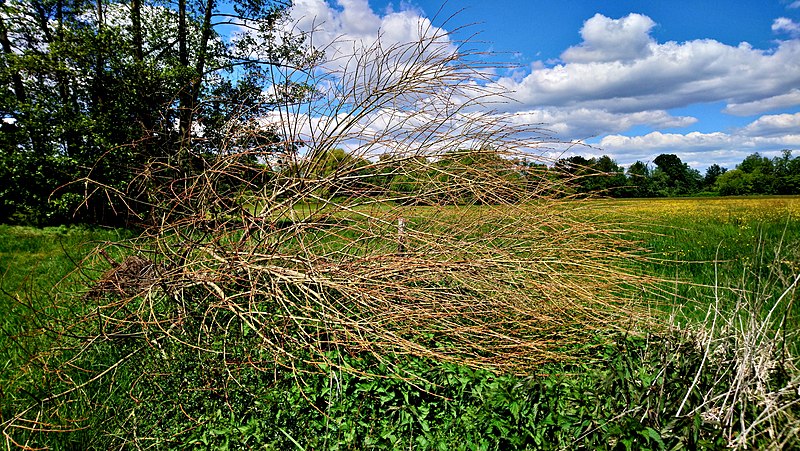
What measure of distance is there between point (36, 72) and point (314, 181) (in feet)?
41.5

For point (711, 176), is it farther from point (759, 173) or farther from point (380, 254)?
point (380, 254)

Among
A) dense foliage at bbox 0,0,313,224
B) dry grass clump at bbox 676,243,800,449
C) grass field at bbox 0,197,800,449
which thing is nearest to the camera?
dry grass clump at bbox 676,243,800,449

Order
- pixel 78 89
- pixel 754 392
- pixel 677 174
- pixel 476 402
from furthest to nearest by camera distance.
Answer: pixel 677 174 → pixel 78 89 → pixel 476 402 → pixel 754 392

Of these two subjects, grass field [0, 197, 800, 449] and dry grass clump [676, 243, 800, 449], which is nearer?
dry grass clump [676, 243, 800, 449]

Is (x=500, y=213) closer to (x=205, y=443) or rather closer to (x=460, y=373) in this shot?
(x=460, y=373)

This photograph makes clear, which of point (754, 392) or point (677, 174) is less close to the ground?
point (677, 174)

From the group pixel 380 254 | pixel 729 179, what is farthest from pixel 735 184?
pixel 380 254

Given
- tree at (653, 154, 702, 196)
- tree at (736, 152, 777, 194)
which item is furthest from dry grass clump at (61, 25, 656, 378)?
tree at (736, 152, 777, 194)

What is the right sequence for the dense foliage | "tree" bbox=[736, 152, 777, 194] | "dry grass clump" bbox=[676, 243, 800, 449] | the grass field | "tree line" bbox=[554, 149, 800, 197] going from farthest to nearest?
"tree" bbox=[736, 152, 777, 194], "tree line" bbox=[554, 149, 800, 197], the dense foliage, the grass field, "dry grass clump" bbox=[676, 243, 800, 449]

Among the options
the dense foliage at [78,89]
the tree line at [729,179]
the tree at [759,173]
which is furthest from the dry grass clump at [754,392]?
the tree at [759,173]

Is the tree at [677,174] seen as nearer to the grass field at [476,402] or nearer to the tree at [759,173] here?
the tree at [759,173]

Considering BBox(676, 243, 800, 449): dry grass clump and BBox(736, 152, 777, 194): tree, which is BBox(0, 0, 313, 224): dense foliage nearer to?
BBox(676, 243, 800, 449): dry grass clump

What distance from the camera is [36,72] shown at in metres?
11.8

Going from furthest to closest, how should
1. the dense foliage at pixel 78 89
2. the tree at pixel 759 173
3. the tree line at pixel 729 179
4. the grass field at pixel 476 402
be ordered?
the tree at pixel 759 173 → the tree line at pixel 729 179 → the dense foliage at pixel 78 89 → the grass field at pixel 476 402
